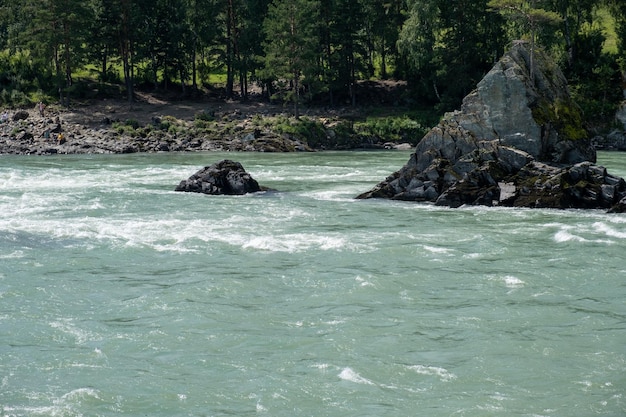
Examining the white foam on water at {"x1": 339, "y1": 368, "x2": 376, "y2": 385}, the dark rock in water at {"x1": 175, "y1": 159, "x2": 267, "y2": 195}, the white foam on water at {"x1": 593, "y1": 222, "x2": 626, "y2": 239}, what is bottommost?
the white foam on water at {"x1": 339, "y1": 368, "x2": 376, "y2": 385}

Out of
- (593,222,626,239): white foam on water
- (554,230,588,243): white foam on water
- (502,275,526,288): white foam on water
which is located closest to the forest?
(593,222,626,239): white foam on water

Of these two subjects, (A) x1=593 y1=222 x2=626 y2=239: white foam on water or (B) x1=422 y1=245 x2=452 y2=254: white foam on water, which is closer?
(B) x1=422 y1=245 x2=452 y2=254: white foam on water

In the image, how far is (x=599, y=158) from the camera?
60.7 metres

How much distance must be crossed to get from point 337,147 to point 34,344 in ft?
209

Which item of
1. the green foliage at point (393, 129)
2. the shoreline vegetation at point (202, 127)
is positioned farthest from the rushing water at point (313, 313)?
the green foliage at point (393, 129)

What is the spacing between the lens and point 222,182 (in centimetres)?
4388

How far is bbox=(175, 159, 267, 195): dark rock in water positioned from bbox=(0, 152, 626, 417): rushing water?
677 centimetres

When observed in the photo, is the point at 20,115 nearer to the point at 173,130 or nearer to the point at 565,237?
the point at 173,130

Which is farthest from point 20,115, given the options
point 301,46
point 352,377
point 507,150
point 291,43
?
point 352,377

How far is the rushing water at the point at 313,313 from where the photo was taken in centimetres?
1530

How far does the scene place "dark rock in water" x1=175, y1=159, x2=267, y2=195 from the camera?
143 feet

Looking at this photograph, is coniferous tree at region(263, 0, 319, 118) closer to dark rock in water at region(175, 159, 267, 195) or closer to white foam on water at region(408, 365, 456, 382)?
dark rock in water at region(175, 159, 267, 195)

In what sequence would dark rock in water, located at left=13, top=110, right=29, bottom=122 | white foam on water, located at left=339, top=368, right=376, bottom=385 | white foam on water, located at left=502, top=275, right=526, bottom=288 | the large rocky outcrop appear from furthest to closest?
dark rock in water, located at left=13, top=110, right=29, bottom=122 < the large rocky outcrop < white foam on water, located at left=502, top=275, right=526, bottom=288 < white foam on water, located at left=339, top=368, right=376, bottom=385

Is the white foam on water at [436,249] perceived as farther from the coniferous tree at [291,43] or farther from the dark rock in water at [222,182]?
the coniferous tree at [291,43]
